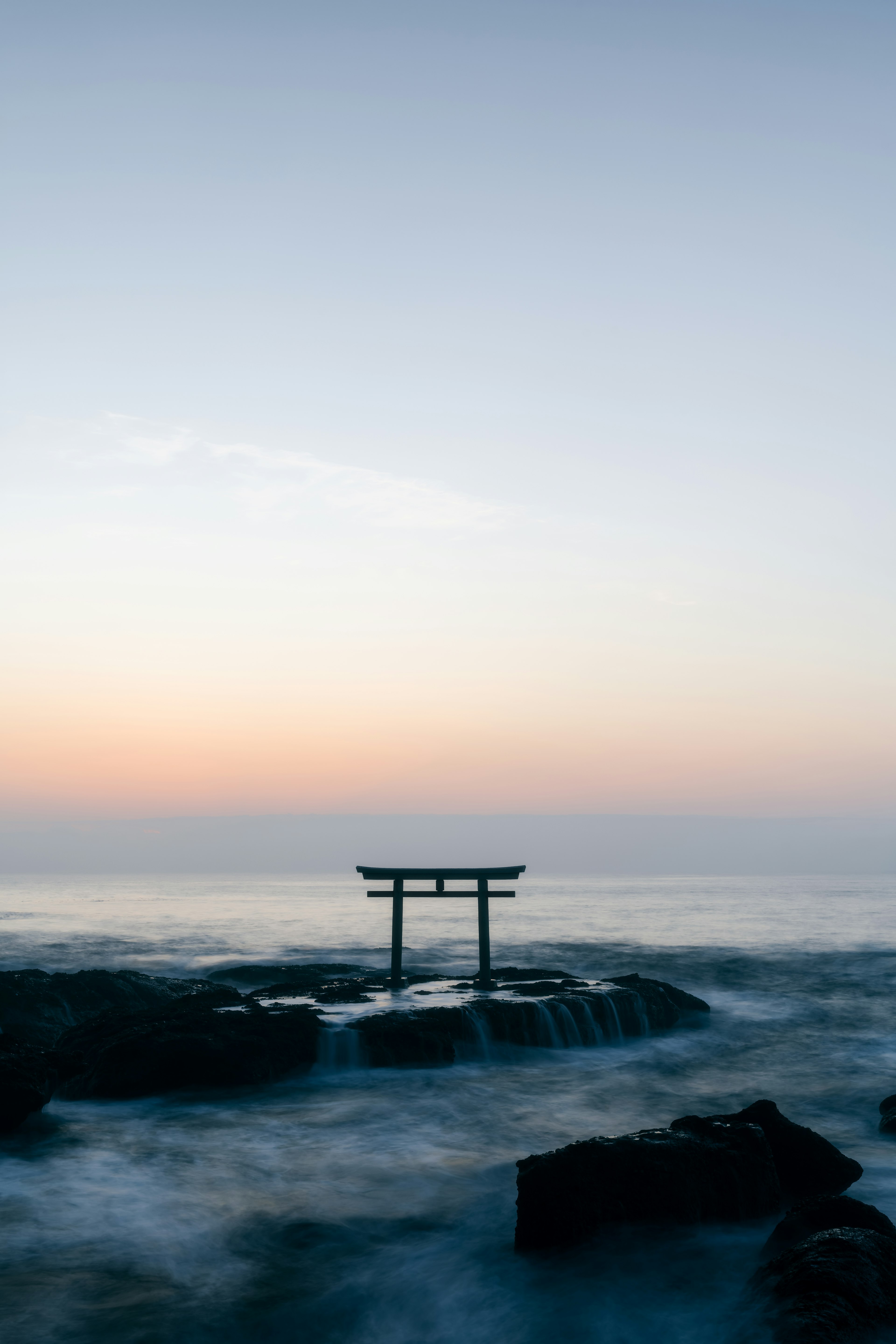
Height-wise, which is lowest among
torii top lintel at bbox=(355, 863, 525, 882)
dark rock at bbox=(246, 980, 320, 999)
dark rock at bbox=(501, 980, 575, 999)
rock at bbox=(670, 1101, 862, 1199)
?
dark rock at bbox=(246, 980, 320, 999)

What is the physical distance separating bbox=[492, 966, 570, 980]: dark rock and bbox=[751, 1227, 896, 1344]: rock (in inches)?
608

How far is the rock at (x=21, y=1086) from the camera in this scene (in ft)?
36.3

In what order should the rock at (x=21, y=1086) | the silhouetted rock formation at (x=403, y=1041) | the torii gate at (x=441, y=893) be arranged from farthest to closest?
the torii gate at (x=441, y=893), the silhouetted rock formation at (x=403, y=1041), the rock at (x=21, y=1086)

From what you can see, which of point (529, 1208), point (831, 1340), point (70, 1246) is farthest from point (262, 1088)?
point (831, 1340)

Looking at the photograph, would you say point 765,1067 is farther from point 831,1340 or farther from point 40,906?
point 40,906

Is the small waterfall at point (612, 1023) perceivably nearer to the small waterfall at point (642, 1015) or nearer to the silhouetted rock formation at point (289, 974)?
the small waterfall at point (642, 1015)

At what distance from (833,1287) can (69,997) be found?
17.9 m

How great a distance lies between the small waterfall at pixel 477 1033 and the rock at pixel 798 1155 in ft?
23.3

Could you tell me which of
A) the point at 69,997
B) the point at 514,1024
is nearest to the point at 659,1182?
the point at 514,1024

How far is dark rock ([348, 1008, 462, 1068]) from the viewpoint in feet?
49.4

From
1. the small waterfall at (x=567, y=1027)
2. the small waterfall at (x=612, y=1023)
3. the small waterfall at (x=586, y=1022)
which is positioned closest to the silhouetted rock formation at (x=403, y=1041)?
the small waterfall at (x=567, y=1027)

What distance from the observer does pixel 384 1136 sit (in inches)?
468

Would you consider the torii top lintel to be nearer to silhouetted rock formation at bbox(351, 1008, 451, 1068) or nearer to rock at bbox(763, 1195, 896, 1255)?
Answer: silhouetted rock formation at bbox(351, 1008, 451, 1068)

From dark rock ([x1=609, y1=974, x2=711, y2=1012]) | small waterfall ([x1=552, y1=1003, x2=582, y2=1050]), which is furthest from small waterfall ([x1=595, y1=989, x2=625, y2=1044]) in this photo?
dark rock ([x1=609, y1=974, x2=711, y2=1012])
